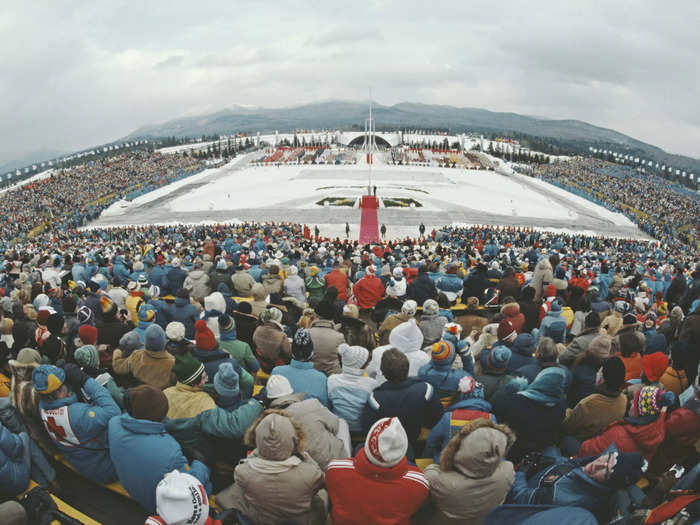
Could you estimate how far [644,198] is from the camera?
54594 millimetres

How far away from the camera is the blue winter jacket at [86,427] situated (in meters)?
3.48

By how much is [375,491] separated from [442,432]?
40.5 inches

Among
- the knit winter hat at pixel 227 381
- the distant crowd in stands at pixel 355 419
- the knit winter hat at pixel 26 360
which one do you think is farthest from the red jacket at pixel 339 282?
the knit winter hat at pixel 26 360

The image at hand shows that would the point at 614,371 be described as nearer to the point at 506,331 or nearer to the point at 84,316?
the point at 506,331

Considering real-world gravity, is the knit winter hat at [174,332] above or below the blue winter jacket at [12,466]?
above

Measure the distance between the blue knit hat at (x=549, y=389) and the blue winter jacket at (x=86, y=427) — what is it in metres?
3.66

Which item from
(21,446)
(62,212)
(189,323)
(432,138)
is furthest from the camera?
(432,138)

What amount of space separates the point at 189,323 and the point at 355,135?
132295 mm

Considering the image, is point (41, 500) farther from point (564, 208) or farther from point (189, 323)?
→ point (564, 208)

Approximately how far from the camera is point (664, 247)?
30594mm

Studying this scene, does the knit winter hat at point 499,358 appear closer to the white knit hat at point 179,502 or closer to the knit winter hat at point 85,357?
the white knit hat at point 179,502

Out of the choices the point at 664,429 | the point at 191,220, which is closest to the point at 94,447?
the point at 664,429

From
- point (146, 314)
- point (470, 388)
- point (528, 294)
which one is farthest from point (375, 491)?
point (528, 294)

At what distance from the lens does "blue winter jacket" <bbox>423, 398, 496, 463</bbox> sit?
3.47 m
